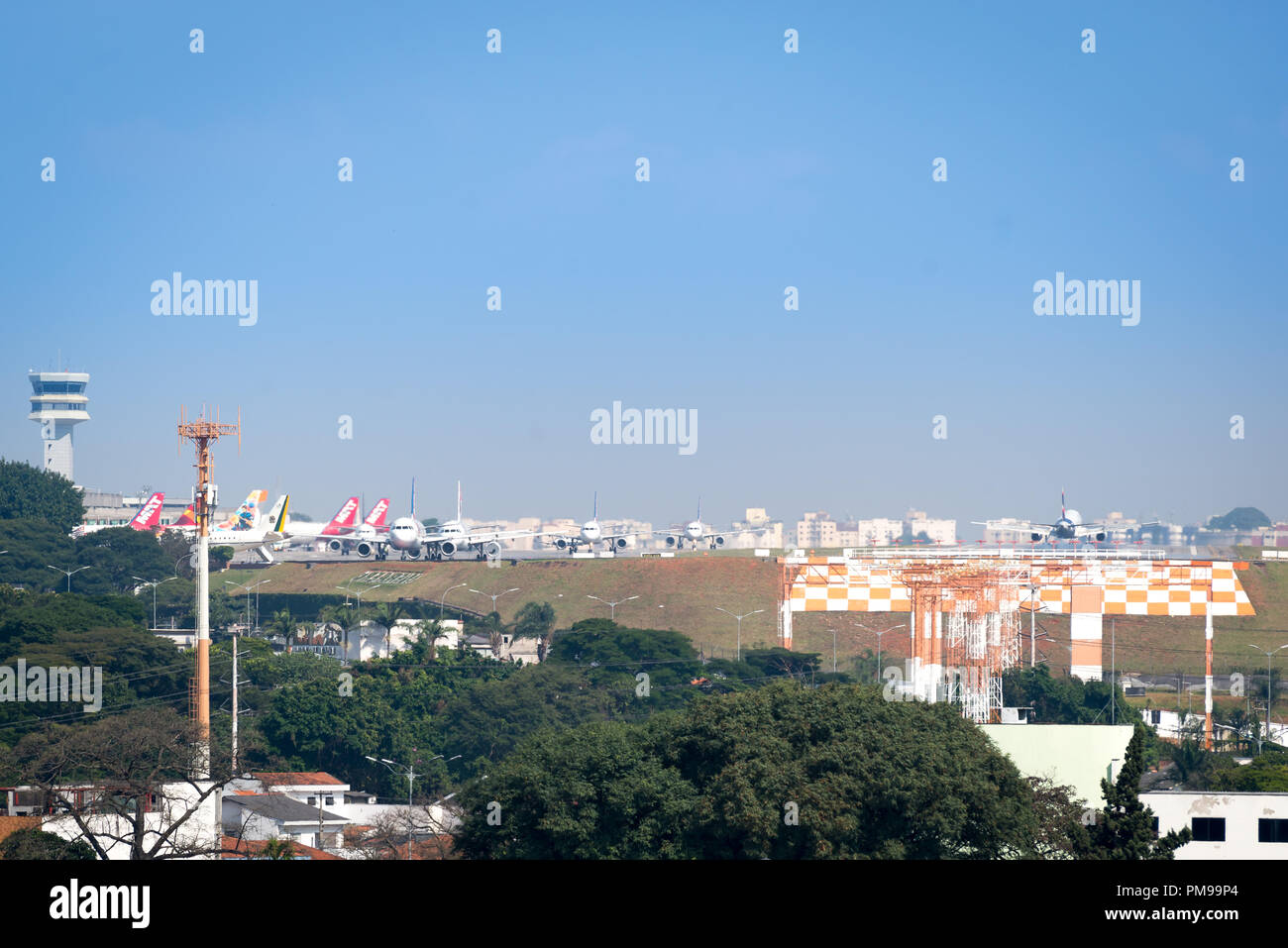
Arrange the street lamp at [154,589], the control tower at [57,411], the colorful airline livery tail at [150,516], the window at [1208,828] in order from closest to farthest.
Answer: the window at [1208,828] < the street lamp at [154,589] < the colorful airline livery tail at [150,516] < the control tower at [57,411]

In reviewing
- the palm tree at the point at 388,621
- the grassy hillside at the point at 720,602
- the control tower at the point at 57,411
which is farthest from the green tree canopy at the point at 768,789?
the control tower at the point at 57,411

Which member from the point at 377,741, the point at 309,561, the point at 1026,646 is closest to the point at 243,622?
the point at 309,561

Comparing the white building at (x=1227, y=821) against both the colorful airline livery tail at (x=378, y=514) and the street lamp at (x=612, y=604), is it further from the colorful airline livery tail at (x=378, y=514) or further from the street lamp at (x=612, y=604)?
the colorful airline livery tail at (x=378, y=514)

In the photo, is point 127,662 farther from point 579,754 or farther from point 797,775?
point 797,775

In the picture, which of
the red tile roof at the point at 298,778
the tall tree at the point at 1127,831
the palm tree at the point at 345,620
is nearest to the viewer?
the tall tree at the point at 1127,831

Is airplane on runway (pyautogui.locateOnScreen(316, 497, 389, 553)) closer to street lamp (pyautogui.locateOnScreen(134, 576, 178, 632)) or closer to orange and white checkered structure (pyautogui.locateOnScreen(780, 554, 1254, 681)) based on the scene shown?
street lamp (pyautogui.locateOnScreen(134, 576, 178, 632))

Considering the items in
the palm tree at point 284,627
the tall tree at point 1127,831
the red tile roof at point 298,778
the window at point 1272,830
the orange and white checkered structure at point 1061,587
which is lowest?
the red tile roof at point 298,778

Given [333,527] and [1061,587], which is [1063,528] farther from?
[333,527]
